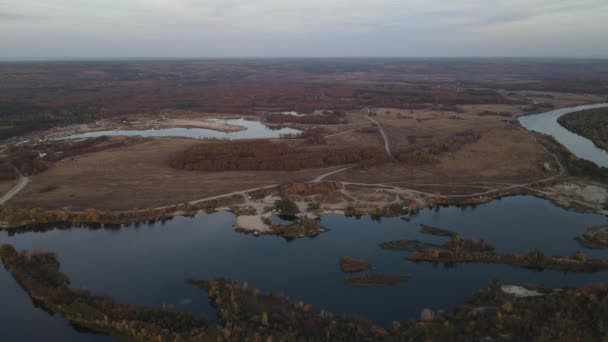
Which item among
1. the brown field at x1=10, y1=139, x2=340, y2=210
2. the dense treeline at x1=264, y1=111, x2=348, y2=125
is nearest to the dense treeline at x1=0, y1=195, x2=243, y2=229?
the brown field at x1=10, y1=139, x2=340, y2=210

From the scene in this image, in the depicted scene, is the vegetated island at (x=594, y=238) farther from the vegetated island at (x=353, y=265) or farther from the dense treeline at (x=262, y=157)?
the dense treeline at (x=262, y=157)

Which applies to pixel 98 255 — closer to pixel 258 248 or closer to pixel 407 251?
pixel 258 248

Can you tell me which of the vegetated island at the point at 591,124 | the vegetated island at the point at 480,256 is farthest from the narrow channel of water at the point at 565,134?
the vegetated island at the point at 480,256

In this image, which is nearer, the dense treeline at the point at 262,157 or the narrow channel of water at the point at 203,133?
the dense treeline at the point at 262,157

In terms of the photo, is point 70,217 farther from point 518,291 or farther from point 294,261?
point 518,291

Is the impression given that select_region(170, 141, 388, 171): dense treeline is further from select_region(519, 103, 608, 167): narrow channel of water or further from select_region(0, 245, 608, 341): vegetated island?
select_region(519, 103, 608, 167): narrow channel of water
